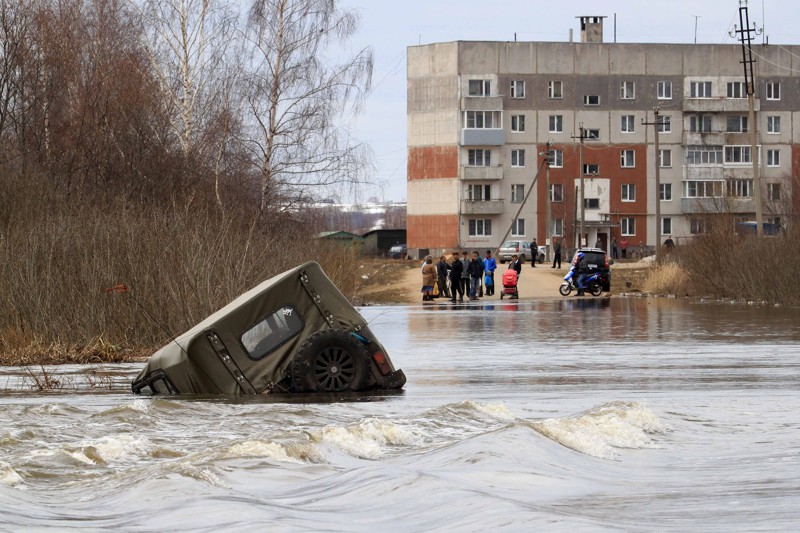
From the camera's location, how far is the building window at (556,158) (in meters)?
105

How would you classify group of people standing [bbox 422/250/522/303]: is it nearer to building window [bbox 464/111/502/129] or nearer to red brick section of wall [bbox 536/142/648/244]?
building window [bbox 464/111/502/129]

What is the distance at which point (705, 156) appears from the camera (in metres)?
107

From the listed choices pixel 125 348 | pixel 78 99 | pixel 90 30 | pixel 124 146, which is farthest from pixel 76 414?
pixel 90 30

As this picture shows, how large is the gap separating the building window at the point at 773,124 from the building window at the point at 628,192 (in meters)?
12.6

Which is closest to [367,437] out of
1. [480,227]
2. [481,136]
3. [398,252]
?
[481,136]

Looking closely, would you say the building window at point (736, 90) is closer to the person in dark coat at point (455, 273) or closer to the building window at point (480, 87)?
the building window at point (480, 87)

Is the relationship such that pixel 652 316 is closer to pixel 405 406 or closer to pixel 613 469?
pixel 405 406

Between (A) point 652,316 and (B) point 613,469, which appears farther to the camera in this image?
(A) point 652,316

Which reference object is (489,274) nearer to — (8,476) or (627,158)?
(8,476)

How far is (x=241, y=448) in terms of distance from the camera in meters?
11.6

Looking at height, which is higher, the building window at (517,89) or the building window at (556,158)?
the building window at (517,89)

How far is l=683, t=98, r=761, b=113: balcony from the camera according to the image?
344 ft

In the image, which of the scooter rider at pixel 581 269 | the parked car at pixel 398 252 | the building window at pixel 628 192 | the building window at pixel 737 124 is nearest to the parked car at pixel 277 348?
the scooter rider at pixel 581 269

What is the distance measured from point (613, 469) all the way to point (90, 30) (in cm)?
4191
